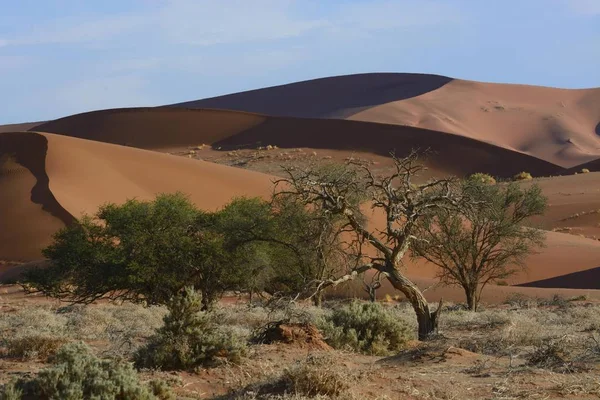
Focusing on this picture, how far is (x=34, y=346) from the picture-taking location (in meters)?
13.8

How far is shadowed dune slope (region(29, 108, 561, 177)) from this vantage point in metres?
90.9

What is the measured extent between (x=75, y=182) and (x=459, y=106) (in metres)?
95.5

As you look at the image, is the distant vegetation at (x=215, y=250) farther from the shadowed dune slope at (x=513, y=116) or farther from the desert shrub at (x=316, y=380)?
the shadowed dune slope at (x=513, y=116)

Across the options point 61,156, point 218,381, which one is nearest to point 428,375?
point 218,381

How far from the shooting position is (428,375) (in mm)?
11172

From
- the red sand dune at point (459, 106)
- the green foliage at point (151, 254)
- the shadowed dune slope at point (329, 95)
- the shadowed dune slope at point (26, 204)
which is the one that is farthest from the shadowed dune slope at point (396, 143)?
the green foliage at point (151, 254)

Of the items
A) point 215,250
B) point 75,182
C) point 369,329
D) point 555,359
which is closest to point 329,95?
point 75,182

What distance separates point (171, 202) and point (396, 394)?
21787 mm

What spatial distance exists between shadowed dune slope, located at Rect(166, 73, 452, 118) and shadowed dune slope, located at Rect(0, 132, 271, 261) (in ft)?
278

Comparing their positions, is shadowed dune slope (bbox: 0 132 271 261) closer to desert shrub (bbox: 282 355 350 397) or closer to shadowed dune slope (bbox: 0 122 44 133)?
desert shrub (bbox: 282 355 350 397)

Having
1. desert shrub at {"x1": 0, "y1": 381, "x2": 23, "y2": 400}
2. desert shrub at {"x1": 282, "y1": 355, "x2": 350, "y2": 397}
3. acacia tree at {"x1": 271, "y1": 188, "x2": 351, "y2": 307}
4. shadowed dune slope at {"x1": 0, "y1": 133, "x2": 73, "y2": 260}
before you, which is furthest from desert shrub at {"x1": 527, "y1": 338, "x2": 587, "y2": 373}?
shadowed dune slope at {"x1": 0, "y1": 133, "x2": 73, "y2": 260}

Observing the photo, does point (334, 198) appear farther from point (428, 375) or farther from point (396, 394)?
point (396, 394)

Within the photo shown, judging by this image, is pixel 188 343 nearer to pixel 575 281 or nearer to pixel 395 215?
pixel 395 215

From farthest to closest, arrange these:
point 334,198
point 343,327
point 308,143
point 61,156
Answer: point 308,143, point 61,156, point 334,198, point 343,327
